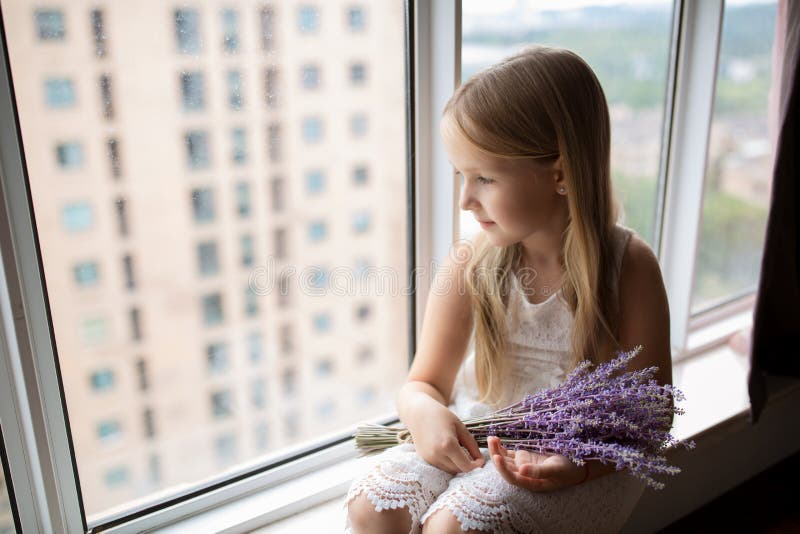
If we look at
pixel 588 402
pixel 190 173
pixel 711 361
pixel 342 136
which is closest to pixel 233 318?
pixel 190 173

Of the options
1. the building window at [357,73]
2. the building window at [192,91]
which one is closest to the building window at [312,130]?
the building window at [357,73]

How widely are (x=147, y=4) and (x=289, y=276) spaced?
0.58 metres

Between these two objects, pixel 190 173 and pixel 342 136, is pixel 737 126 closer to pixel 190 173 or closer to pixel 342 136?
pixel 342 136

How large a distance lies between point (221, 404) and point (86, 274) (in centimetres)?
41

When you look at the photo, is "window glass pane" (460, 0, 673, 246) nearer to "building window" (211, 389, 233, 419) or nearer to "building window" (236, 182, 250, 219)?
"building window" (236, 182, 250, 219)

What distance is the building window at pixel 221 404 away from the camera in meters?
1.40

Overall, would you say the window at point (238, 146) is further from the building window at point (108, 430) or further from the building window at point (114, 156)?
the building window at point (108, 430)

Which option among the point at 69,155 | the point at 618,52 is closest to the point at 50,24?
the point at 69,155

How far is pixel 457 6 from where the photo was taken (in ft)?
4.28

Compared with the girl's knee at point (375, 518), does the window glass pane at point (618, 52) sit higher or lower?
higher

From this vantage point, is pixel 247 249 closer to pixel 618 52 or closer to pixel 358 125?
pixel 358 125

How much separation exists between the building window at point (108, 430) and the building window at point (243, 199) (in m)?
0.46

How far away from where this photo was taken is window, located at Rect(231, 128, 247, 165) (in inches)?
50.0

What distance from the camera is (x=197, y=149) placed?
1236mm
